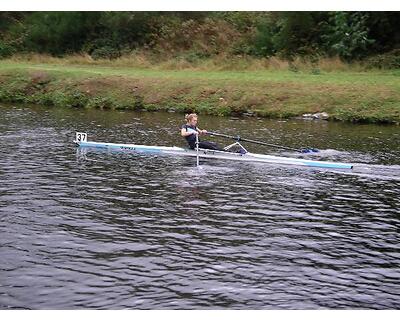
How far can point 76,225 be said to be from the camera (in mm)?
16094

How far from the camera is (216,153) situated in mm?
25734

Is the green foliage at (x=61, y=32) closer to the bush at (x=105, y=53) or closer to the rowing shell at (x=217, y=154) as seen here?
the bush at (x=105, y=53)

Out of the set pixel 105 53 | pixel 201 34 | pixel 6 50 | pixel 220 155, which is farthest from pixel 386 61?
pixel 6 50

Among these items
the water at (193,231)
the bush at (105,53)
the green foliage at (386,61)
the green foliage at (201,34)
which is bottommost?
the water at (193,231)

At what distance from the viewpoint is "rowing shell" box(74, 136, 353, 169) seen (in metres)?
24.2

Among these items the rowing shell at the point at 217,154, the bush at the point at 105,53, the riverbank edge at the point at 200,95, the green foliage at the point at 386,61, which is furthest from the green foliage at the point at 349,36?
the rowing shell at the point at 217,154

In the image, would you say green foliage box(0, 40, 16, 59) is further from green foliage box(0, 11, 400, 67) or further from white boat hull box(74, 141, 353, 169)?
white boat hull box(74, 141, 353, 169)

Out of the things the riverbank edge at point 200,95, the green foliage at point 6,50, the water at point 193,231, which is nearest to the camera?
the water at point 193,231

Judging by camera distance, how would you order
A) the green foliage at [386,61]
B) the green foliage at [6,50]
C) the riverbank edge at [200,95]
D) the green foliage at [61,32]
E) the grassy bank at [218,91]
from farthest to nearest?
1. the green foliage at [61,32]
2. the green foliage at [6,50]
3. the green foliage at [386,61]
4. the grassy bank at [218,91]
5. the riverbank edge at [200,95]

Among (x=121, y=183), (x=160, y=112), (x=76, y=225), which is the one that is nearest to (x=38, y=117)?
(x=160, y=112)

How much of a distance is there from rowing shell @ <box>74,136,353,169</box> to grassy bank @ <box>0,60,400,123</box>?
15546mm

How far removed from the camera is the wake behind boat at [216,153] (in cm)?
2428

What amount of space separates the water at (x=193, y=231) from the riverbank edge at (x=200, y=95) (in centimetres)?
1210

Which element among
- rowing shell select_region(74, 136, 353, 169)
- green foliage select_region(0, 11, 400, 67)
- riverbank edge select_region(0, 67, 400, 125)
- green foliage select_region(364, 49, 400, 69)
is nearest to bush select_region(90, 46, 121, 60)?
green foliage select_region(0, 11, 400, 67)
